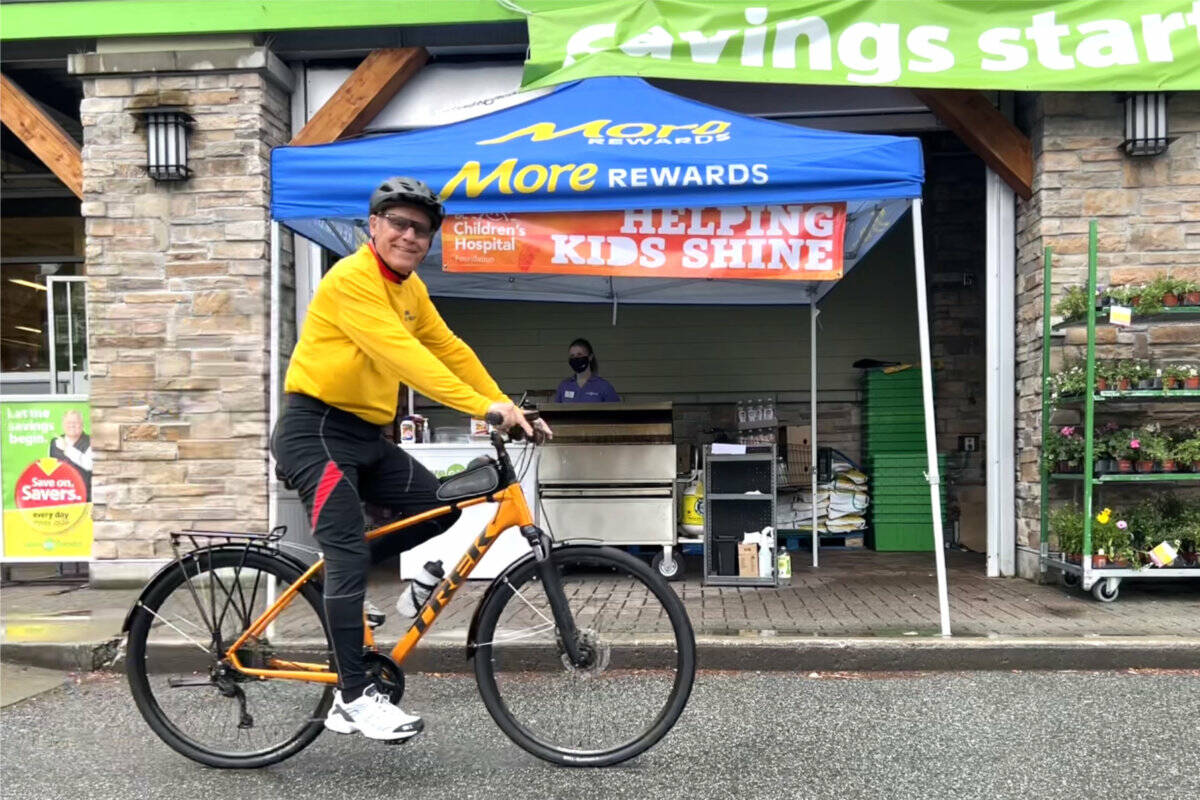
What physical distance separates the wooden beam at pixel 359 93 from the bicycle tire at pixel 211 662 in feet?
12.4

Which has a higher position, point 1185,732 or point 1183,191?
point 1183,191

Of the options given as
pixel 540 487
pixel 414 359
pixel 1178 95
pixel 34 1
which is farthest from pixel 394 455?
pixel 1178 95

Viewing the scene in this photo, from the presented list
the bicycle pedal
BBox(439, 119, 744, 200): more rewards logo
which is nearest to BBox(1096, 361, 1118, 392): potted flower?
BBox(439, 119, 744, 200): more rewards logo

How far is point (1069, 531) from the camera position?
5289mm

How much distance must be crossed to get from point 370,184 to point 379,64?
81.7 inches

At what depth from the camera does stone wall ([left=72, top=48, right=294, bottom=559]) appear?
5953 mm

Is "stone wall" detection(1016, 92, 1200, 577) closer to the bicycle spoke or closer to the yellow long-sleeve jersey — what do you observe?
the yellow long-sleeve jersey

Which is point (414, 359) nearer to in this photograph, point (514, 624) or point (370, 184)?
point (514, 624)

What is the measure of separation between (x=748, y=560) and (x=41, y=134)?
568 centimetres

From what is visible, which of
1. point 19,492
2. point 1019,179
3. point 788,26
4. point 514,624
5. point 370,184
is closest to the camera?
point 514,624

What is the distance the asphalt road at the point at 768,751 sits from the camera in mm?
2945

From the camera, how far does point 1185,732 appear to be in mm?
3387

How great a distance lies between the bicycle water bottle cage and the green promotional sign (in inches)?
121

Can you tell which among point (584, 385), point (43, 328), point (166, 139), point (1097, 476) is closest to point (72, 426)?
point (43, 328)
